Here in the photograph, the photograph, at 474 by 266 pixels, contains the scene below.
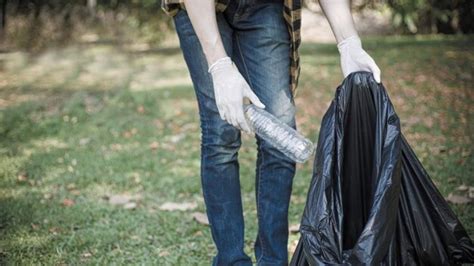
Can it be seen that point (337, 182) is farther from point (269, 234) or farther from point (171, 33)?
point (171, 33)

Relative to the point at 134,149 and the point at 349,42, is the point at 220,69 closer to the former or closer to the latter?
the point at 349,42

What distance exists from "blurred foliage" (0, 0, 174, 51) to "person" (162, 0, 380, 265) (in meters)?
8.85

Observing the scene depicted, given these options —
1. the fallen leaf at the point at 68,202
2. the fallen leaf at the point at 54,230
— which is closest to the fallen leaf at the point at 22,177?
the fallen leaf at the point at 68,202

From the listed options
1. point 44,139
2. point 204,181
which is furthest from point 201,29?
point 44,139

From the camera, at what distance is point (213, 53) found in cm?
203

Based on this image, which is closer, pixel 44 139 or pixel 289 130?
pixel 289 130

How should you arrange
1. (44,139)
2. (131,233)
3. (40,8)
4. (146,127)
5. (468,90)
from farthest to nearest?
(40,8) < (468,90) < (146,127) < (44,139) < (131,233)

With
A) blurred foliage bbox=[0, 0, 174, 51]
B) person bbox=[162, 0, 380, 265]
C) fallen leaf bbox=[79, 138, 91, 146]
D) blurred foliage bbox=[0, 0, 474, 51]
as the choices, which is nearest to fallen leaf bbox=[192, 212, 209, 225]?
person bbox=[162, 0, 380, 265]

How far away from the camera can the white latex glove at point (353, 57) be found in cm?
212

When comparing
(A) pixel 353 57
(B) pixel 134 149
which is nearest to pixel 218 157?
(A) pixel 353 57

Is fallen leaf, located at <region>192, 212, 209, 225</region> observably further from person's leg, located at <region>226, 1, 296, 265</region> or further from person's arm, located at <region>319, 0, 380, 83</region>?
person's arm, located at <region>319, 0, 380, 83</region>

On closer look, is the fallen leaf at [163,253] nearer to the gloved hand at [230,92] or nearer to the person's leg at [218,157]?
the person's leg at [218,157]

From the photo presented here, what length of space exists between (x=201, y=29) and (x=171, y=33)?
10.4 meters

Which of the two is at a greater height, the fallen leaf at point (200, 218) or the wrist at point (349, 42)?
the wrist at point (349, 42)
